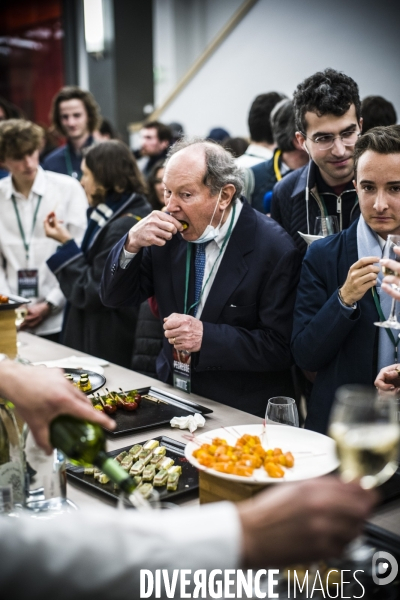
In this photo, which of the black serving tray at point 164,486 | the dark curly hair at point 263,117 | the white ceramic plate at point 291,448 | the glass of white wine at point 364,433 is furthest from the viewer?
the dark curly hair at point 263,117

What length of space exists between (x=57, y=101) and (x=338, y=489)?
5.13 metres

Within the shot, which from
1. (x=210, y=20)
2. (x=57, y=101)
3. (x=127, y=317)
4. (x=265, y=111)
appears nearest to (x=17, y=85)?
(x=210, y=20)

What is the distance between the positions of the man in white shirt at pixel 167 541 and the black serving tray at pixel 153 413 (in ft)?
3.77

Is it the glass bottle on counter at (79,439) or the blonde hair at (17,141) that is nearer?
the glass bottle on counter at (79,439)

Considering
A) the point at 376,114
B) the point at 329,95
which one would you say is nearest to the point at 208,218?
the point at 329,95

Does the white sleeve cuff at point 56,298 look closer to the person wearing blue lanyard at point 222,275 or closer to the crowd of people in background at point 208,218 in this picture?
the crowd of people in background at point 208,218

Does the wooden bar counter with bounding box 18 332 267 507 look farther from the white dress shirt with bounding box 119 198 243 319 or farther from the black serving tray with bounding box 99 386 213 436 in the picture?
the white dress shirt with bounding box 119 198 243 319

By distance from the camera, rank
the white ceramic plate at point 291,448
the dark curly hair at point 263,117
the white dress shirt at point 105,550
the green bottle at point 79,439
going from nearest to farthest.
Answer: the white dress shirt at point 105,550 < the green bottle at point 79,439 < the white ceramic plate at point 291,448 < the dark curly hair at point 263,117

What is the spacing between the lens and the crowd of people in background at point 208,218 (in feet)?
7.85

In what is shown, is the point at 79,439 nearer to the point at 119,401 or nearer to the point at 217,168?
the point at 119,401

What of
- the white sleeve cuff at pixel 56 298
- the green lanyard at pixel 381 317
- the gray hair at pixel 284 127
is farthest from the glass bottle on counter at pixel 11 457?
the white sleeve cuff at pixel 56 298

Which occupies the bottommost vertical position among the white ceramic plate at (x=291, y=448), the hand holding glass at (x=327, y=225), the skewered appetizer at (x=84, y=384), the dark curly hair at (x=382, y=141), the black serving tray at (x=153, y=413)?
the black serving tray at (x=153, y=413)

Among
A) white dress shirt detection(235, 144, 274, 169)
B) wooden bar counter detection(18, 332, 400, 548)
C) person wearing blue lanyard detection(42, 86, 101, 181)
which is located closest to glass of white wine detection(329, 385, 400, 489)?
wooden bar counter detection(18, 332, 400, 548)

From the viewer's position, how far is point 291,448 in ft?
5.04
